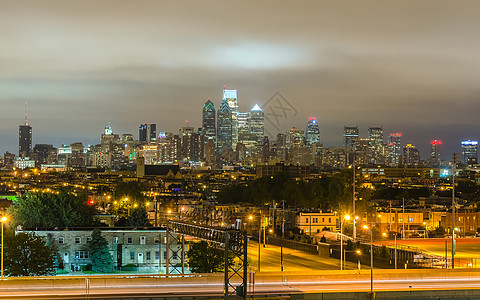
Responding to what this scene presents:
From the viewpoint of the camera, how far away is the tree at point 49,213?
65812 mm

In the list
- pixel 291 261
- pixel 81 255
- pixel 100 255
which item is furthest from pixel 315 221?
pixel 100 255

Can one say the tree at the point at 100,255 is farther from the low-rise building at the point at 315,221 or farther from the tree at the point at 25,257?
the low-rise building at the point at 315,221

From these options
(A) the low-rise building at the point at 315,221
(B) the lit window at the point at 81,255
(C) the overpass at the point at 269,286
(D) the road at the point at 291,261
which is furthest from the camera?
(A) the low-rise building at the point at 315,221

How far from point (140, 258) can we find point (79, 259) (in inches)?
206

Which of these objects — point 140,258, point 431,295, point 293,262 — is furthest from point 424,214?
point 431,295

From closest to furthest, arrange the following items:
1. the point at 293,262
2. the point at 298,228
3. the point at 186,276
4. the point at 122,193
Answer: the point at 186,276, the point at 293,262, the point at 298,228, the point at 122,193

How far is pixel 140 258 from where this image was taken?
188ft

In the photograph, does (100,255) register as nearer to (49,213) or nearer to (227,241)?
(49,213)

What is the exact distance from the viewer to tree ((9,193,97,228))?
6581 centimetres

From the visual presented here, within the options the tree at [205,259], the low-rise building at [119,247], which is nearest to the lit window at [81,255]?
the low-rise building at [119,247]

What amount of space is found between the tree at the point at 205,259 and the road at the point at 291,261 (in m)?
4.22

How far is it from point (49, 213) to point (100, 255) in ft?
47.3

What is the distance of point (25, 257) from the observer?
156 ft

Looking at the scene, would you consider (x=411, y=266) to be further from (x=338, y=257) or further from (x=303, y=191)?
(x=303, y=191)
